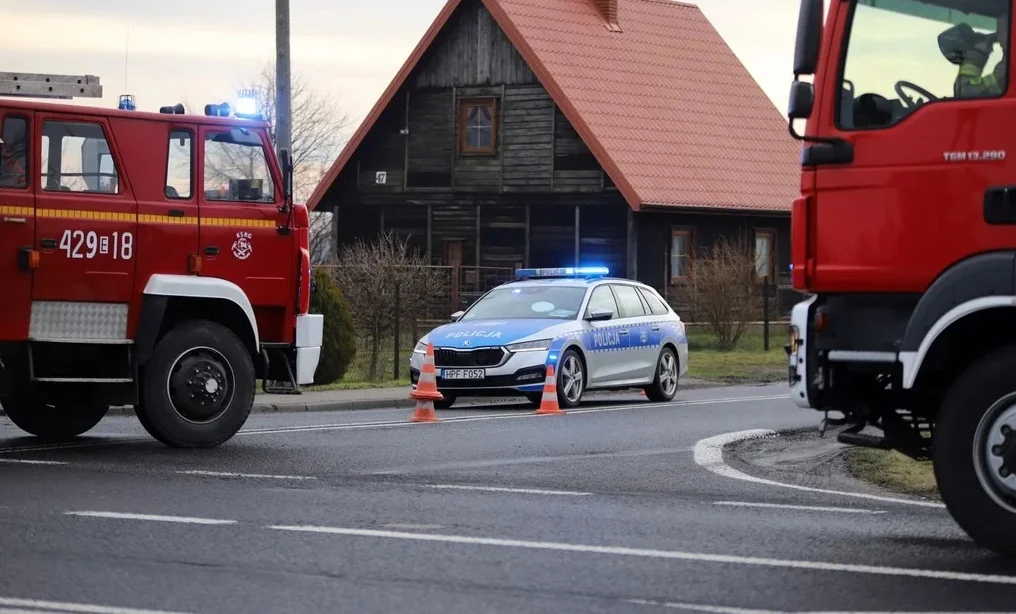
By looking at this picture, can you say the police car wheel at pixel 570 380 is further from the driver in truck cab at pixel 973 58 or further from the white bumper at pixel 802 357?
the driver in truck cab at pixel 973 58

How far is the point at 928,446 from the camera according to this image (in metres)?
9.70

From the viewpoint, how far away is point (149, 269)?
14.4 metres

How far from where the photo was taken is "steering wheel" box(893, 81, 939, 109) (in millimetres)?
9023

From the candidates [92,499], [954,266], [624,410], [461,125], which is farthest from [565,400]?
[461,125]

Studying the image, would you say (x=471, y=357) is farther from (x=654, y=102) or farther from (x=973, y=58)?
(x=654, y=102)

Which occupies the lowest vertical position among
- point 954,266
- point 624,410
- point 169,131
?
point 624,410

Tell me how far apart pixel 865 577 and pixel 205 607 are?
2.91m

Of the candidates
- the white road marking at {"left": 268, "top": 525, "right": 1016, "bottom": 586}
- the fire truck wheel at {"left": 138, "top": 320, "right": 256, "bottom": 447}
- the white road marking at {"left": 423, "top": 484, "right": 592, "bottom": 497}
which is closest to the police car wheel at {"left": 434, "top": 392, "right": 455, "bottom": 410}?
the fire truck wheel at {"left": 138, "top": 320, "right": 256, "bottom": 447}

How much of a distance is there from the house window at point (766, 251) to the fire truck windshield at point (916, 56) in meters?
36.3

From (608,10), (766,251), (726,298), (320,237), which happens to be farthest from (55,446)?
(320,237)

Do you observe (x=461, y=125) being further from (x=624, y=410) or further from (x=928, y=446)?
(x=928, y=446)

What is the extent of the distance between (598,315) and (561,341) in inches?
34.5

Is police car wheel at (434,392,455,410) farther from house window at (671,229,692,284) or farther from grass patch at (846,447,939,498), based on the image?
house window at (671,229,692,284)

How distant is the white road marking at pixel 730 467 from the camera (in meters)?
11.8
